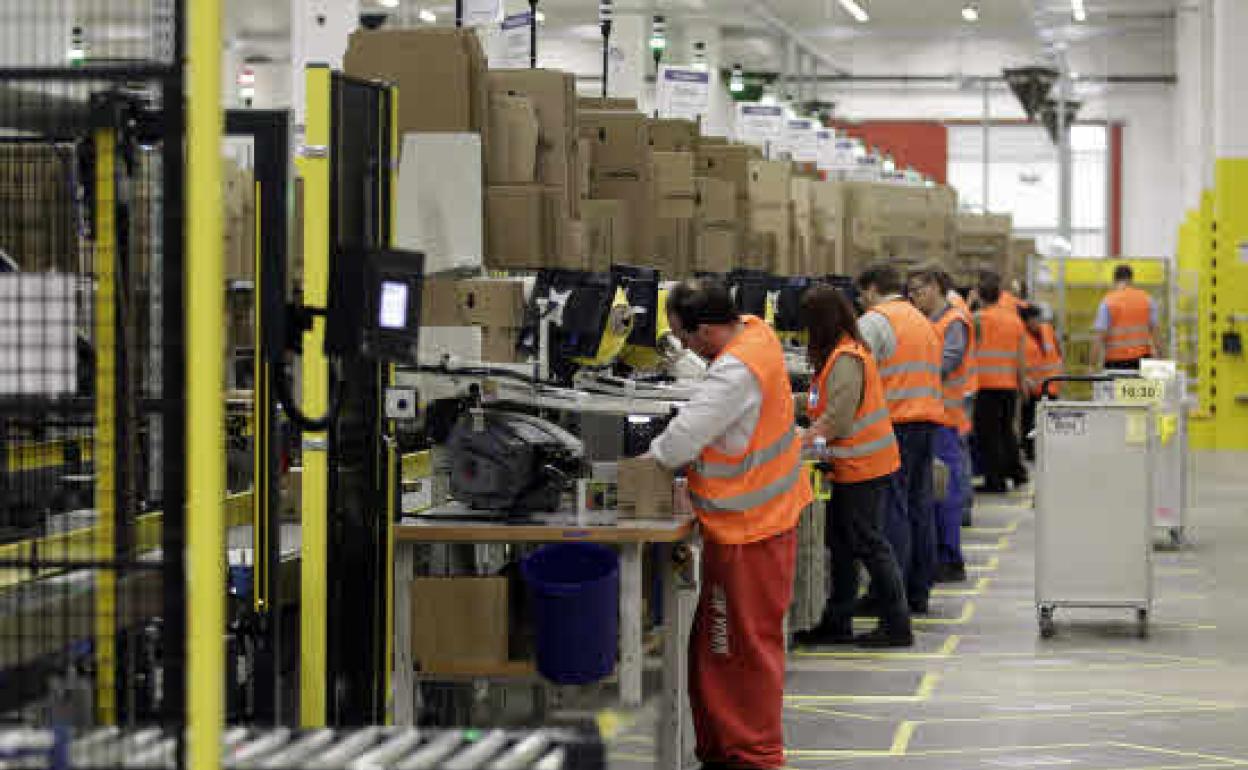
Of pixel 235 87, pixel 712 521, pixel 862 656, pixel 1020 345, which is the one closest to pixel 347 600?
pixel 712 521

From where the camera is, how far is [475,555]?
751cm

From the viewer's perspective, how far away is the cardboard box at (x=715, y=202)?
36.1 feet

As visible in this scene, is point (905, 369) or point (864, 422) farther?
point (905, 369)

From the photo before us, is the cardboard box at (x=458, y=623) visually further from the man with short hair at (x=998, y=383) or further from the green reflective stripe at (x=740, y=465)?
the man with short hair at (x=998, y=383)

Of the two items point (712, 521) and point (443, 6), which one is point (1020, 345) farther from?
point (712, 521)

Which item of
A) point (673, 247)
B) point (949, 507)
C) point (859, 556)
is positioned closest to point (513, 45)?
point (673, 247)

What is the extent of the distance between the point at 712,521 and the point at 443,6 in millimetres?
16827

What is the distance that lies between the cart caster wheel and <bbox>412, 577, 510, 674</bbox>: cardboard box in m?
4.42

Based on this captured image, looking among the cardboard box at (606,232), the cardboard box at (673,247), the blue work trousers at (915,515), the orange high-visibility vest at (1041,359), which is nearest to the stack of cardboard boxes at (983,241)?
the orange high-visibility vest at (1041,359)

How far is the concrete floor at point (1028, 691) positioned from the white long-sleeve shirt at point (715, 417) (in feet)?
3.34

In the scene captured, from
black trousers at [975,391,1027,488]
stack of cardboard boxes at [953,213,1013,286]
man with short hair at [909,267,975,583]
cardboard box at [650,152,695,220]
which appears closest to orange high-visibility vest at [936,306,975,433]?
man with short hair at [909,267,975,583]

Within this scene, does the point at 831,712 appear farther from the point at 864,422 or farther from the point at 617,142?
the point at 617,142

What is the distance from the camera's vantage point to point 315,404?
18.8 ft

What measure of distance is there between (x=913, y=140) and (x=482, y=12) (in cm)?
3055
